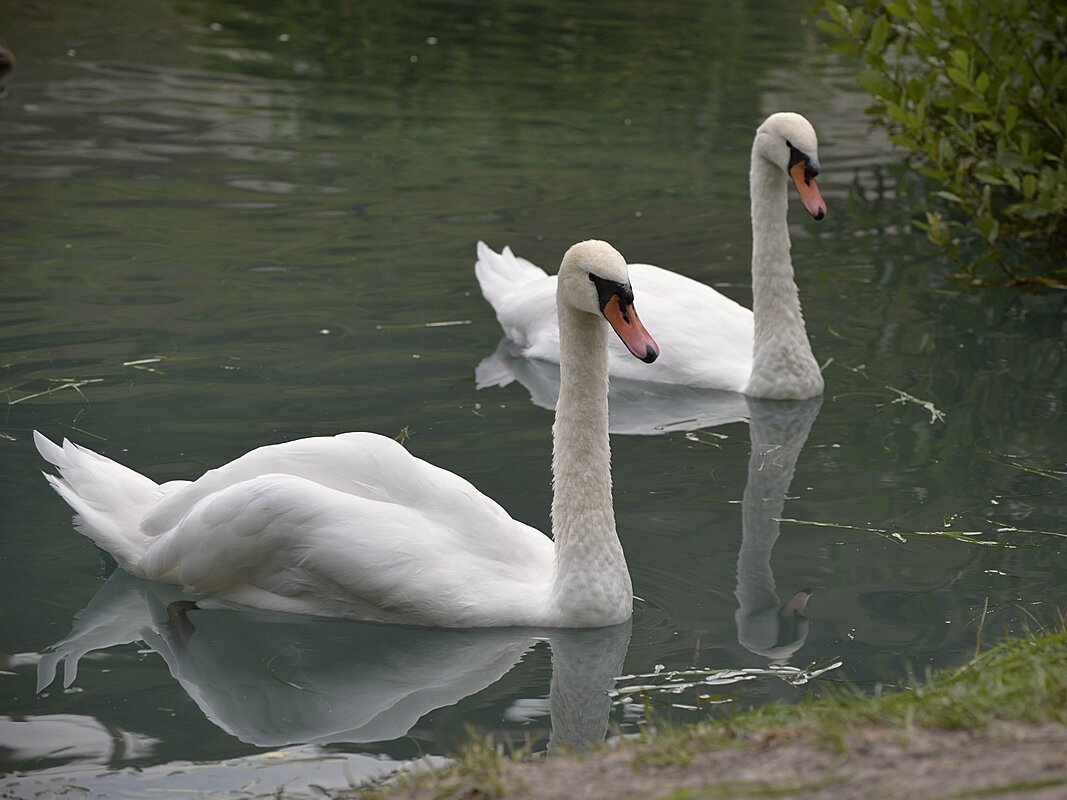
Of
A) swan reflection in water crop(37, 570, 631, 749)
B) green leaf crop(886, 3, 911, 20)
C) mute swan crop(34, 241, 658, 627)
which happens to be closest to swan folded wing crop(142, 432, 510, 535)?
mute swan crop(34, 241, 658, 627)

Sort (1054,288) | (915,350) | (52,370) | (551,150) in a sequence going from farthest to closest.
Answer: (551,150) → (1054,288) → (915,350) → (52,370)

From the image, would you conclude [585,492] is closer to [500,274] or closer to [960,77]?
[500,274]

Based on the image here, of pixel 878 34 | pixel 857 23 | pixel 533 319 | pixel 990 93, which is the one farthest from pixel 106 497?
pixel 990 93

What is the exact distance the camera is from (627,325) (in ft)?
18.1

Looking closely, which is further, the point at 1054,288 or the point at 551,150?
the point at 551,150

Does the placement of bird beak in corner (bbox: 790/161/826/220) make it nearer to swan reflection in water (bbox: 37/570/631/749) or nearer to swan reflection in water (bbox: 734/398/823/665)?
swan reflection in water (bbox: 734/398/823/665)

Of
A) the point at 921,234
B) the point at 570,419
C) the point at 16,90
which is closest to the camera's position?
the point at 570,419

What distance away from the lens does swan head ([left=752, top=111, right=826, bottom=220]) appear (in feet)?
26.7

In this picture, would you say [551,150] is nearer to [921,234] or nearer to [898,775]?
[921,234]

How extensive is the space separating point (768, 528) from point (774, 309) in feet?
6.67

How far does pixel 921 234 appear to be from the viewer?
1205cm

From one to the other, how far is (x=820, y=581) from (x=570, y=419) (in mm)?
1163

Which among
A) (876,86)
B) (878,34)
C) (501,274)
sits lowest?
(501,274)

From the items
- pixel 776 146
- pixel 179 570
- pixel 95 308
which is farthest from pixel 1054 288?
pixel 179 570
